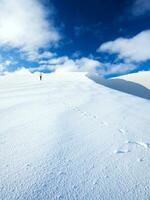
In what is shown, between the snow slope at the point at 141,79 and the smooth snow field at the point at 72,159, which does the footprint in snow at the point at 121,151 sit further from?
the snow slope at the point at 141,79

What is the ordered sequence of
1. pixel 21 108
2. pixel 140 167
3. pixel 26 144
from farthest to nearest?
pixel 21 108
pixel 26 144
pixel 140 167

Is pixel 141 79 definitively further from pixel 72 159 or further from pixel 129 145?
pixel 72 159

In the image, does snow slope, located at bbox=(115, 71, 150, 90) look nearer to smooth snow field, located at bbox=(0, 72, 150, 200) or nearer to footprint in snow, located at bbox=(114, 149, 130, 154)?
smooth snow field, located at bbox=(0, 72, 150, 200)

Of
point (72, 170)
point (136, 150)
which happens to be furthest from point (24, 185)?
point (136, 150)

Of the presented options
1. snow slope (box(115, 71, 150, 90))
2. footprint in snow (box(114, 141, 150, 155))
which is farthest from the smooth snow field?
snow slope (box(115, 71, 150, 90))

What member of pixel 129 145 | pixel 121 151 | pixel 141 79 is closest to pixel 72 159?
pixel 121 151

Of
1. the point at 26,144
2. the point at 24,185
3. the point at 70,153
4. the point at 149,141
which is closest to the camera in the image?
the point at 24,185

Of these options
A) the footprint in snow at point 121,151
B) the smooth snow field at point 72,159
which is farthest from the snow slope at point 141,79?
the footprint in snow at point 121,151

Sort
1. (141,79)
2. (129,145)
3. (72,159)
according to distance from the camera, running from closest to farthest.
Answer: (72,159) < (129,145) < (141,79)

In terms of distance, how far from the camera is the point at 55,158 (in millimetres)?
1995

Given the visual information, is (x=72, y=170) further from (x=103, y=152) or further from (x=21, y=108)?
(x=21, y=108)

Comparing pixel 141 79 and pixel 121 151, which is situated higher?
pixel 141 79

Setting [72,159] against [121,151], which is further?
[121,151]

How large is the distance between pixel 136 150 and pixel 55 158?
3.45 ft
